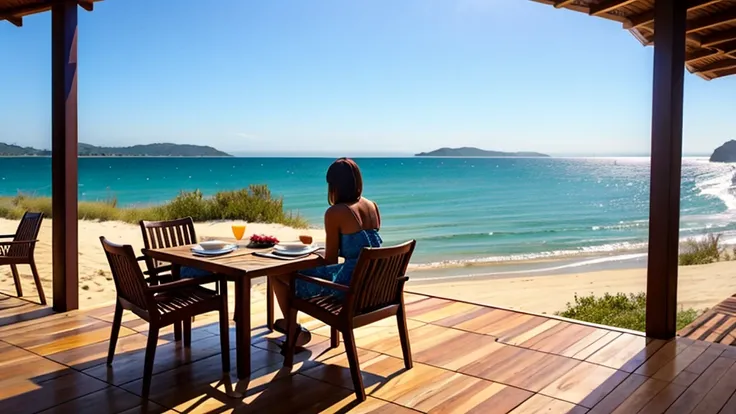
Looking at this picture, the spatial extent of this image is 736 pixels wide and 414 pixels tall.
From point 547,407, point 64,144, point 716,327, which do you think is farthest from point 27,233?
point 716,327

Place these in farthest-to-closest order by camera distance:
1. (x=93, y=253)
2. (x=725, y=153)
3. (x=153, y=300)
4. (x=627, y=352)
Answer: (x=725, y=153) < (x=93, y=253) < (x=627, y=352) < (x=153, y=300)

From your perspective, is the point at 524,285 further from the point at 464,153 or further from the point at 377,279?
the point at 464,153

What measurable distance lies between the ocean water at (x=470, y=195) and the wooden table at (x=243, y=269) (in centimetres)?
668

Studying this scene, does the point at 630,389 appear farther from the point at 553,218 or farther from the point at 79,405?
the point at 553,218

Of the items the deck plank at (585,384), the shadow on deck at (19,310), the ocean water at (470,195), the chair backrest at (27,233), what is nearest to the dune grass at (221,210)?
the ocean water at (470,195)

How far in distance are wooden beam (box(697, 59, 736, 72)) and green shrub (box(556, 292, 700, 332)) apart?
7.27 ft

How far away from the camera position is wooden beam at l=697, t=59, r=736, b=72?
5125 millimetres

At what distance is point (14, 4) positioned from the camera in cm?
461

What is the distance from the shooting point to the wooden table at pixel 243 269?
2973 millimetres

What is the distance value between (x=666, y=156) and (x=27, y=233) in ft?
15.9

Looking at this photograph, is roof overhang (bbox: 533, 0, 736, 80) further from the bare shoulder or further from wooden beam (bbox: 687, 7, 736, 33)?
the bare shoulder

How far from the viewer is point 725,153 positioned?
33156 millimetres

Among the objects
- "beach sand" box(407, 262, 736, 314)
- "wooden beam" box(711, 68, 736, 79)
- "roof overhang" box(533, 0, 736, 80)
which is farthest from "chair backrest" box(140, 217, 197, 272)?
A: "wooden beam" box(711, 68, 736, 79)

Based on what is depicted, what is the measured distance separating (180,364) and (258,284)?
289 centimetres
